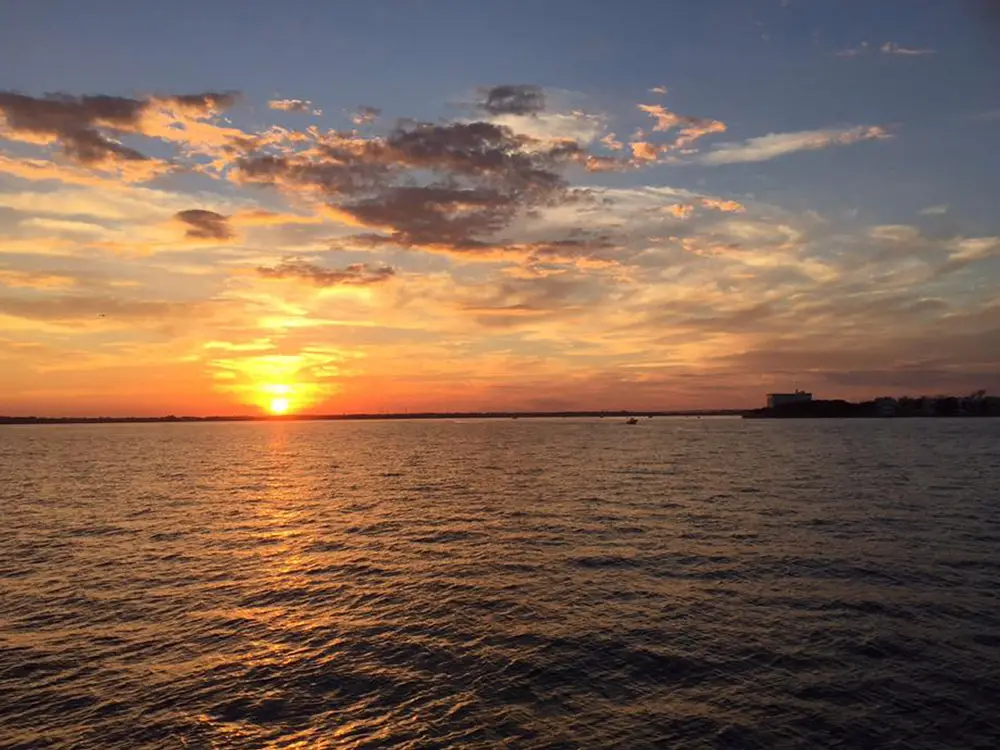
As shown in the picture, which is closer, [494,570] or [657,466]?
[494,570]

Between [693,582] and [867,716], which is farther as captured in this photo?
[693,582]

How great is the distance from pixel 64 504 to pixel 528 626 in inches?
2509

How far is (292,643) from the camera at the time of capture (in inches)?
1049

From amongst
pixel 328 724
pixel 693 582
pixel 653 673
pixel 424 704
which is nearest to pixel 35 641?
pixel 328 724

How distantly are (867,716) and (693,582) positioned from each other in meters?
14.9

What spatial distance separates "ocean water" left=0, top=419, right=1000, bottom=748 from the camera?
19.6 meters

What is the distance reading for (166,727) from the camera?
19.5m

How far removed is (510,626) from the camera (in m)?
28.4

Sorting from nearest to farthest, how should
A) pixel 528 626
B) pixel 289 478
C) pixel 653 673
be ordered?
pixel 653 673
pixel 528 626
pixel 289 478

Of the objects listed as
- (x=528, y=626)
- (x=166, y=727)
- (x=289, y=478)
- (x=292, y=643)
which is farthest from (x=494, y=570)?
(x=289, y=478)

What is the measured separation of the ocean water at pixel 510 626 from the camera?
19.6m

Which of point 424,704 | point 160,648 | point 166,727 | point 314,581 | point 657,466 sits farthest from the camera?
point 657,466

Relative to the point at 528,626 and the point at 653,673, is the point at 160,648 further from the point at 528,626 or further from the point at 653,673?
the point at 653,673

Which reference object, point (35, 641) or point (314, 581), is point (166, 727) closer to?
point (35, 641)
